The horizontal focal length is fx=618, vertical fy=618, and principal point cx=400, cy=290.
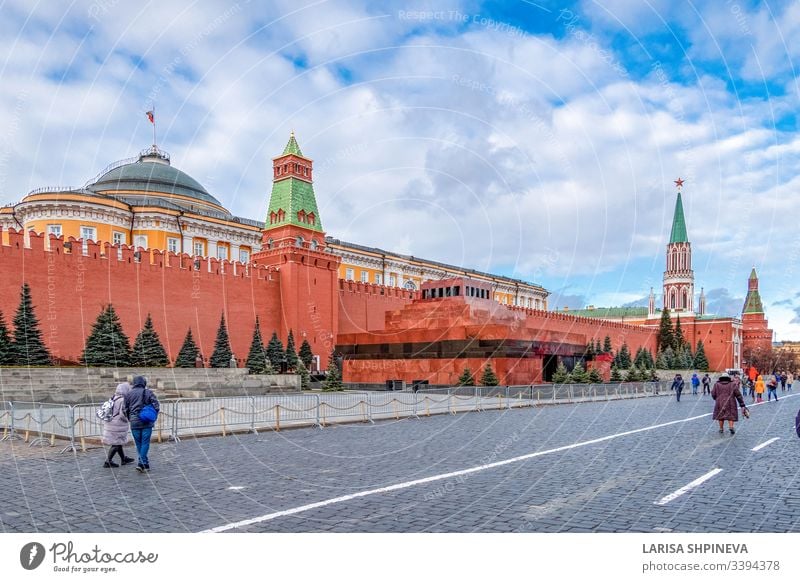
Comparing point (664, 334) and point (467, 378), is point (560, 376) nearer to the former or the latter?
point (467, 378)

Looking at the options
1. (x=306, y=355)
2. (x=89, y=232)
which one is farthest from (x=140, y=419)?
(x=89, y=232)

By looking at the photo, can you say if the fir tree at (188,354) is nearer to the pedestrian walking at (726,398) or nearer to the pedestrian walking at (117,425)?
the pedestrian walking at (117,425)

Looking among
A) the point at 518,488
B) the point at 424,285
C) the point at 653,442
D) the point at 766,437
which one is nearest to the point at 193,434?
the point at 518,488

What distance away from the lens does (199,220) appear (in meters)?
40.5

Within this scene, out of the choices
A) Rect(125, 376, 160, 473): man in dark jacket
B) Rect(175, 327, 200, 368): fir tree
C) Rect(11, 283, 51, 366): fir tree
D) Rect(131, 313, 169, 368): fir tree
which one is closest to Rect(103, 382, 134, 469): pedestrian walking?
Rect(125, 376, 160, 473): man in dark jacket

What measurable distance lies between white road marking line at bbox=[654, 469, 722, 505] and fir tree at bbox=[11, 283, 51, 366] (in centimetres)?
1985

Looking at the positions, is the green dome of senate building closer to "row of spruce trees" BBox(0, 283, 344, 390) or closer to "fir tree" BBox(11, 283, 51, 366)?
"row of spruce trees" BBox(0, 283, 344, 390)

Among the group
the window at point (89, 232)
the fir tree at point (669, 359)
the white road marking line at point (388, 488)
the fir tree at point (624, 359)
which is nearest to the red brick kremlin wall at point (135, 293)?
the window at point (89, 232)

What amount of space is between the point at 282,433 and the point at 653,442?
6.79 meters

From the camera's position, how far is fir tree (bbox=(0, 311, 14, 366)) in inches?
760

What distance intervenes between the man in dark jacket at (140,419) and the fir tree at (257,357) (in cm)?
1936

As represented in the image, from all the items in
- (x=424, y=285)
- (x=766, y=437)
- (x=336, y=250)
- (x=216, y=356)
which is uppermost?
(x=336, y=250)
